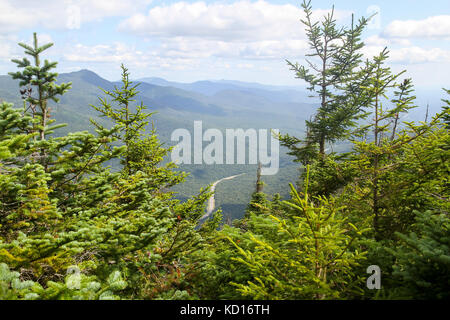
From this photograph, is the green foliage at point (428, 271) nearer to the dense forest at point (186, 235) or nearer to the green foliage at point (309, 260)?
the dense forest at point (186, 235)

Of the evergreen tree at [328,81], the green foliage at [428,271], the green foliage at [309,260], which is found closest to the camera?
the green foliage at [428,271]

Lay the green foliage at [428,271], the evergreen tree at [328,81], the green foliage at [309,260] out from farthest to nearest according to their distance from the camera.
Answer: the evergreen tree at [328,81] < the green foliage at [309,260] < the green foliage at [428,271]

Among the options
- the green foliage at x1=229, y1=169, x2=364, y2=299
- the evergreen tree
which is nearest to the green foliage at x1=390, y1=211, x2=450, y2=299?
the green foliage at x1=229, y1=169, x2=364, y2=299

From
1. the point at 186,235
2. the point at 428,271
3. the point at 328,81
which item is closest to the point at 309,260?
the point at 428,271

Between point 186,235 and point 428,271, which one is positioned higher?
point 428,271

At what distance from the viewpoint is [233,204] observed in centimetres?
17050

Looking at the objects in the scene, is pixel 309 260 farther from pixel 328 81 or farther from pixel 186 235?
pixel 328 81

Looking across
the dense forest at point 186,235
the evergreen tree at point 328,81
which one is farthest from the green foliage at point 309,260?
the evergreen tree at point 328,81

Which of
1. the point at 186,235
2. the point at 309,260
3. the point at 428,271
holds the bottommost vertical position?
the point at 186,235

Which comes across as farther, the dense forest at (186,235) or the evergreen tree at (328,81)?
the evergreen tree at (328,81)

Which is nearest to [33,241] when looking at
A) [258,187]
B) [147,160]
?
[147,160]

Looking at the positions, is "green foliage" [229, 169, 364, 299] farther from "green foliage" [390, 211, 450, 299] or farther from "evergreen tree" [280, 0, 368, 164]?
"evergreen tree" [280, 0, 368, 164]
